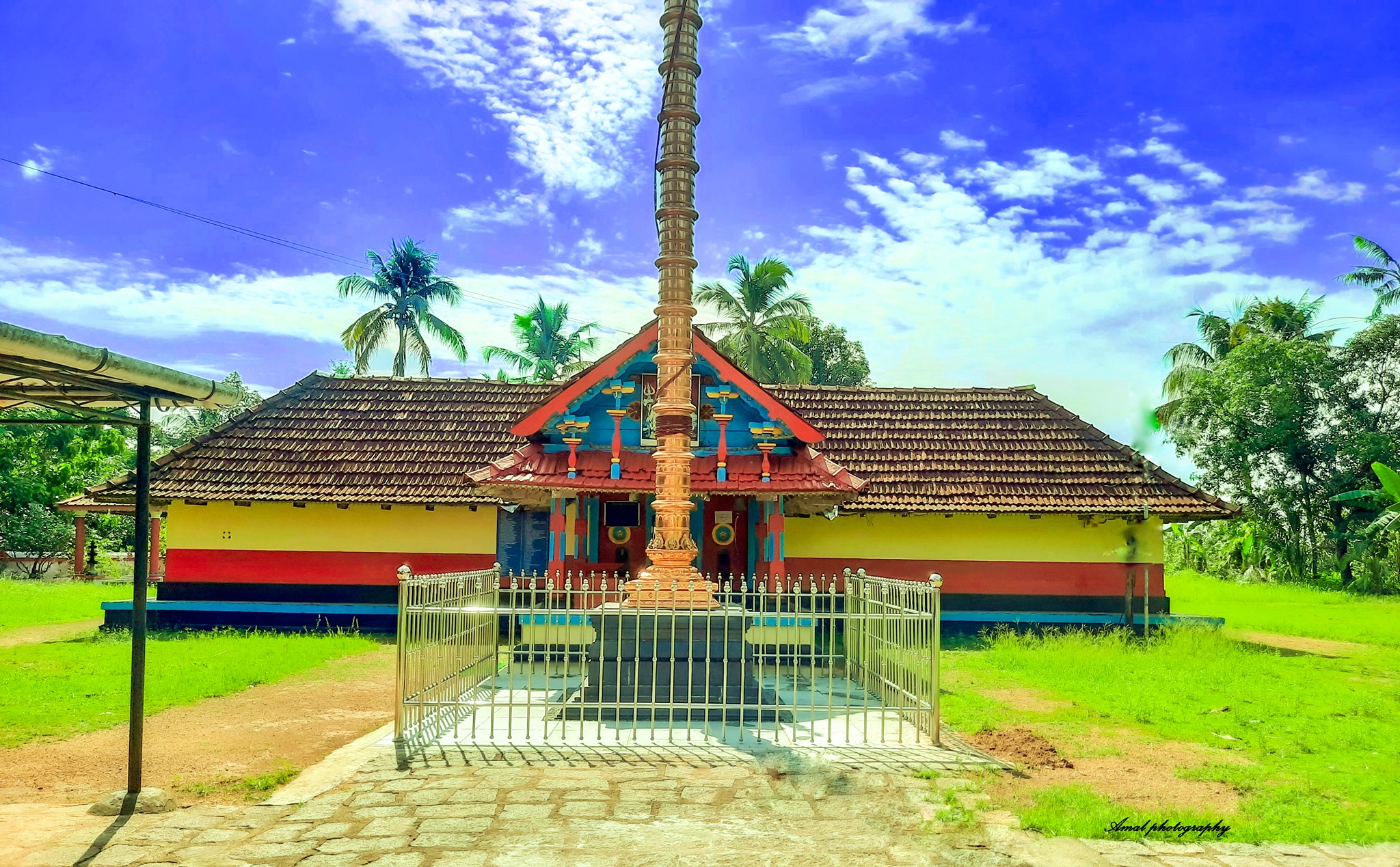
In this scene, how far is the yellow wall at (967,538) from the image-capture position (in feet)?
55.5

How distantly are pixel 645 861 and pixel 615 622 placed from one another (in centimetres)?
381

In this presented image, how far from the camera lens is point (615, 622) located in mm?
8844

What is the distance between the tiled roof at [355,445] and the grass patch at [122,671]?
8.20ft

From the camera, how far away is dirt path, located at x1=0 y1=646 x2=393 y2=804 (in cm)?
659

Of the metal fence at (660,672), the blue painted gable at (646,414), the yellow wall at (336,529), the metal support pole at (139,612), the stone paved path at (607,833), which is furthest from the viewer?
the yellow wall at (336,529)

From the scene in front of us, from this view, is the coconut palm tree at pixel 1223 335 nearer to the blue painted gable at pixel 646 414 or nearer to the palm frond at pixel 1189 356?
the palm frond at pixel 1189 356

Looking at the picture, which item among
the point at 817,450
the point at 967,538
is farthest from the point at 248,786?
the point at 967,538

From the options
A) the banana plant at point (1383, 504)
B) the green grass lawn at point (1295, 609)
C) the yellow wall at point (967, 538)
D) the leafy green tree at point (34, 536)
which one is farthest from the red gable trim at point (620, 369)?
the leafy green tree at point (34, 536)

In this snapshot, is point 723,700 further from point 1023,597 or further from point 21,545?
A: point 21,545

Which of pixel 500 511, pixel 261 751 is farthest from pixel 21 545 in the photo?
pixel 261 751

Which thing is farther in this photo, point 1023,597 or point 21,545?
point 21,545

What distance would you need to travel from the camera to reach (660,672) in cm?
884

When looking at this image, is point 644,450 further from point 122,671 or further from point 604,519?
point 122,671

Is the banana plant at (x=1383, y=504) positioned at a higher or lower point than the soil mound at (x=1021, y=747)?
higher
